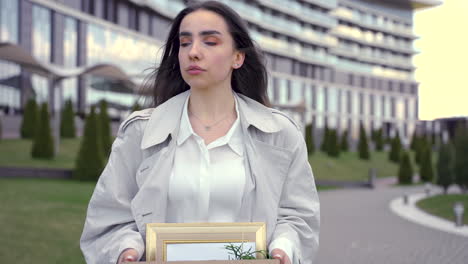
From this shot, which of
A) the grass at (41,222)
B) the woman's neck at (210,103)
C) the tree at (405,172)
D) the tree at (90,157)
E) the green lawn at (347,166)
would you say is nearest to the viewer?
the woman's neck at (210,103)

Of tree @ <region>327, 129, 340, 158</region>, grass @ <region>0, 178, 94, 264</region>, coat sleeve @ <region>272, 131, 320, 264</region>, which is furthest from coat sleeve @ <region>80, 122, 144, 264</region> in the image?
tree @ <region>327, 129, 340, 158</region>

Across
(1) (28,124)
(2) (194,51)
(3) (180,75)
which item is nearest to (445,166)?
(1) (28,124)

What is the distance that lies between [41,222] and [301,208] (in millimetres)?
7634

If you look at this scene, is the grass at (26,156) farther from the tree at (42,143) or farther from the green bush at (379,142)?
the green bush at (379,142)

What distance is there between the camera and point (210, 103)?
2.60 metres

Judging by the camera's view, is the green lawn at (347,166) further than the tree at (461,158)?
Yes

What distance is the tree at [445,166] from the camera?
22.4 m

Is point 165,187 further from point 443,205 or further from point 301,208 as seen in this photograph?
point 443,205

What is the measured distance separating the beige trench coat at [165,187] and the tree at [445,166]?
70.6ft

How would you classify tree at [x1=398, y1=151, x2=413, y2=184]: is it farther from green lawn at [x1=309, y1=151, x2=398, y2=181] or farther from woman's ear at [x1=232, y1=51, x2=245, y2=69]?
woman's ear at [x1=232, y1=51, x2=245, y2=69]

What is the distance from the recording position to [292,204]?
2.42 m

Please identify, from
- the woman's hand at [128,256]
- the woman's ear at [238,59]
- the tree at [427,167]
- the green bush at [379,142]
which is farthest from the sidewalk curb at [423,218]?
the green bush at [379,142]

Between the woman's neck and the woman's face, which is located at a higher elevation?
Result: the woman's face

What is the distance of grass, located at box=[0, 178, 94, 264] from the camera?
7.34 meters
